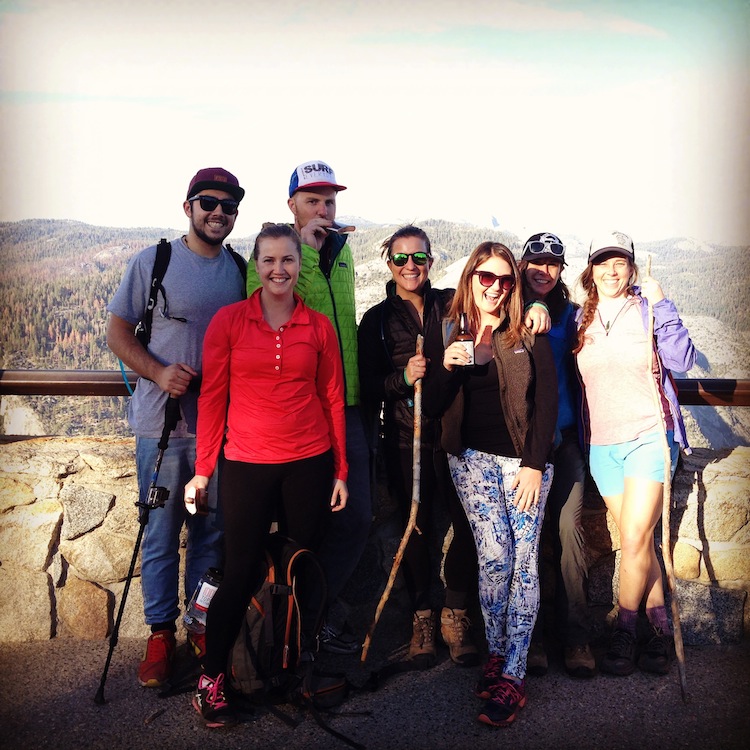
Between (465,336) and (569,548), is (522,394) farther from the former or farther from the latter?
(569,548)

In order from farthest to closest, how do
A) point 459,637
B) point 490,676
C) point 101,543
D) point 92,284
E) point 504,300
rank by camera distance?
point 92,284, point 101,543, point 459,637, point 504,300, point 490,676

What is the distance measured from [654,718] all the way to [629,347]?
1.74m

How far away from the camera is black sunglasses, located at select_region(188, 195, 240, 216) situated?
132 inches

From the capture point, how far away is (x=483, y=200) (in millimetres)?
22312

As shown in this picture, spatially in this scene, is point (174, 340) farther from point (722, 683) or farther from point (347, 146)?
point (347, 146)

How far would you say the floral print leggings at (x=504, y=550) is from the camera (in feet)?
10.4

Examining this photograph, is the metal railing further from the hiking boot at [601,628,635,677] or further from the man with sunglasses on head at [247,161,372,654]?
the hiking boot at [601,628,635,677]

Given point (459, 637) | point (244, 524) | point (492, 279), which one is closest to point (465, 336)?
point (492, 279)

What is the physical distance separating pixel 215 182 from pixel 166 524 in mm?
1731

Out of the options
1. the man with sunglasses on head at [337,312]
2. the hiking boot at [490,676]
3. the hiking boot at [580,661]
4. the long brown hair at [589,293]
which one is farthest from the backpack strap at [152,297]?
the hiking boot at [580,661]

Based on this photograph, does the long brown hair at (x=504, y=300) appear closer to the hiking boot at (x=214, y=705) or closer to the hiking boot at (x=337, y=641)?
the hiking boot at (x=337, y=641)

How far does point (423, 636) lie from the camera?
11.6 feet

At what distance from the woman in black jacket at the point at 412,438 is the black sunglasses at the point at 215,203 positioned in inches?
32.0

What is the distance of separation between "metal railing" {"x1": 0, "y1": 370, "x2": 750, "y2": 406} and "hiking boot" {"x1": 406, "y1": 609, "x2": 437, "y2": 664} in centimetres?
188
